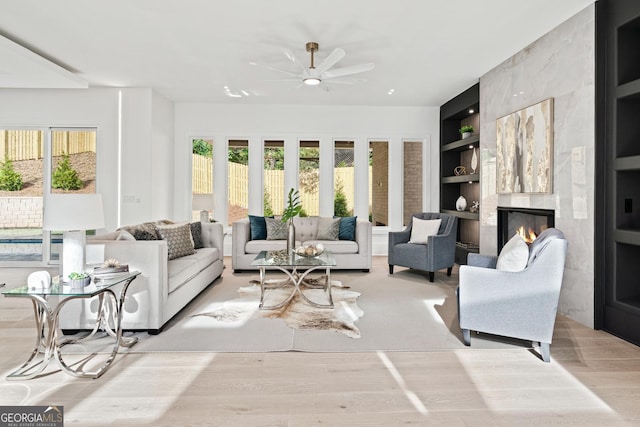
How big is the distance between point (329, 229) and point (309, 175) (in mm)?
1896

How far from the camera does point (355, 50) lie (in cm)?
466

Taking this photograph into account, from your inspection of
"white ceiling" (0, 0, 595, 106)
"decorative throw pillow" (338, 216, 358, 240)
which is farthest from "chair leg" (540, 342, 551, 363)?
"decorative throw pillow" (338, 216, 358, 240)

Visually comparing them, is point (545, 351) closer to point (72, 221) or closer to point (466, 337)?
point (466, 337)

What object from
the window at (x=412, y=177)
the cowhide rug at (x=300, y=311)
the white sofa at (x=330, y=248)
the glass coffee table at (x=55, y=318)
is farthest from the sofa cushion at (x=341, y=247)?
Answer: the glass coffee table at (x=55, y=318)

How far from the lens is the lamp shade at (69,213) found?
2.62 meters

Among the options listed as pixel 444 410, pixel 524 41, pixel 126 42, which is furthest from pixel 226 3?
pixel 444 410

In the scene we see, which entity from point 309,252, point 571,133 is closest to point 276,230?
point 309,252

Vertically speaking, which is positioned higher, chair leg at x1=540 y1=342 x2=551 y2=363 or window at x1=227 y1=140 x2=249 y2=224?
window at x1=227 y1=140 x2=249 y2=224

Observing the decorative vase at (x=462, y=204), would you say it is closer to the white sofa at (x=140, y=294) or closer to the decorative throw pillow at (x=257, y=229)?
the decorative throw pillow at (x=257, y=229)

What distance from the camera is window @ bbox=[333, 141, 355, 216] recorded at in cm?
766

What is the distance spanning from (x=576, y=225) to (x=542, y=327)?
138cm

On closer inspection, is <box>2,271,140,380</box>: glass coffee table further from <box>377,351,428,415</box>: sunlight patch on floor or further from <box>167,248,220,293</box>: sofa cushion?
<box>377,351,428,415</box>: sunlight patch on floor

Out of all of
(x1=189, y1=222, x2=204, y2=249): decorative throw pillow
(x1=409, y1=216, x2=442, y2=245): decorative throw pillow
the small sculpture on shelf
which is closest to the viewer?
(x1=189, y1=222, x2=204, y2=249): decorative throw pillow

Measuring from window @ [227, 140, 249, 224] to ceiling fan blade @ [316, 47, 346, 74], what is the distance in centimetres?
358
